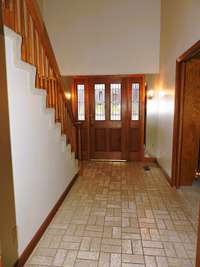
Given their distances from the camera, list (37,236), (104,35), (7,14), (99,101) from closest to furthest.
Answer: (7,14) < (37,236) < (104,35) < (99,101)

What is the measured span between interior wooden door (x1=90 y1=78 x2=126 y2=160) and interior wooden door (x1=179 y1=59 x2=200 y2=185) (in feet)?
6.32

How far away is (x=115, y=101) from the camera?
4934 millimetres

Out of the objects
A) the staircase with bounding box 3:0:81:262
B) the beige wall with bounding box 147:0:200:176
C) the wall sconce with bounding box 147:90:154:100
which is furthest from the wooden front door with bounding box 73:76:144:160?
the staircase with bounding box 3:0:81:262

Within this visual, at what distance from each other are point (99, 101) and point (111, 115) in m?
0.46

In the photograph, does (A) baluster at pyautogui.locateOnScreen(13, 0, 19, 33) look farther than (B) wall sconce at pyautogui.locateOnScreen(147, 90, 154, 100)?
No

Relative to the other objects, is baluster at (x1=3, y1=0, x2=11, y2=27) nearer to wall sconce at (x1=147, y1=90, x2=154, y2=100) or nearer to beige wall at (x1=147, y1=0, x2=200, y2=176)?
beige wall at (x1=147, y1=0, x2=200, y2=176)

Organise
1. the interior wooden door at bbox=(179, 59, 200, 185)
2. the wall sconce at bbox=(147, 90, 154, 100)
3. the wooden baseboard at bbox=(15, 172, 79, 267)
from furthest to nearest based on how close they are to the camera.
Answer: the wall sconce at bbox=(147, 90, 154, 100), the interior wooden door at bbox=(179, 59, 200, 185), the wooden baseboard at bbox=(15, 172, 79, 267)

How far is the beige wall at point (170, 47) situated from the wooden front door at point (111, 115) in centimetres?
55

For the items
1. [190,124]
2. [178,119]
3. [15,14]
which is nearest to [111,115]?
[178,119]

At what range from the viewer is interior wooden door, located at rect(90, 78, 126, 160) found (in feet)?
16.1

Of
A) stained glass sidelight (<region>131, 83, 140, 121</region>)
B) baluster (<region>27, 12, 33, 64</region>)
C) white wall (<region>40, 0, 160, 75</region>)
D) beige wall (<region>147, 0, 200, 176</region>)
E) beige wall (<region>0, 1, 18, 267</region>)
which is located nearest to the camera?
beige wall (<region>0, 1, 18, 267</region>)

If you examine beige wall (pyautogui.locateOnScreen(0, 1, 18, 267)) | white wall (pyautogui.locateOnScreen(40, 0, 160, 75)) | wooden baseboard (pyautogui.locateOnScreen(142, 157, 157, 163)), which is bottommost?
wooden baseboard (pyautogui.locateOnScreen(142, 157, 157, 163))

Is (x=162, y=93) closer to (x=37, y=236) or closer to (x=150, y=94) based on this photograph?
(x=150, y=94)

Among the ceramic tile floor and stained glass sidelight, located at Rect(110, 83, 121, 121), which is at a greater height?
stained glass sidelight, located at Rect(110, 83, 121, 121)
